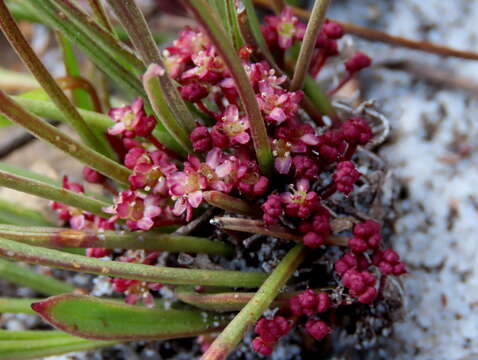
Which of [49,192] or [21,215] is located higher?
[21,215]

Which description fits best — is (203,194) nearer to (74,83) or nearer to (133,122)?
(133,122)

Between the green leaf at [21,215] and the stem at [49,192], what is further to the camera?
the green leaf at [21,215]

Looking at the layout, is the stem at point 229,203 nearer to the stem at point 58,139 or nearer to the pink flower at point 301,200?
the pink flower at point 301,200

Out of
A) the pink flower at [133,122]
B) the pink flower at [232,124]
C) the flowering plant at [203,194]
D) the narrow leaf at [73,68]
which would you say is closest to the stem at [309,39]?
the flowering plant at [203,194]

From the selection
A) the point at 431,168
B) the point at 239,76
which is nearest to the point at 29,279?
the point at 239,76

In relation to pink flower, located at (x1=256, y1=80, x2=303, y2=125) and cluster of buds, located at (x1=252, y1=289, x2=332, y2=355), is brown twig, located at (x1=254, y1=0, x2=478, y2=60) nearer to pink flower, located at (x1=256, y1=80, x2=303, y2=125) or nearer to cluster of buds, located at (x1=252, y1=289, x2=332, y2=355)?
pink flower, located at (x1=256, y1=80, x2=303, y2=125)

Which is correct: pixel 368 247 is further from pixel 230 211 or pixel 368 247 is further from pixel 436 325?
pixel 436 325
